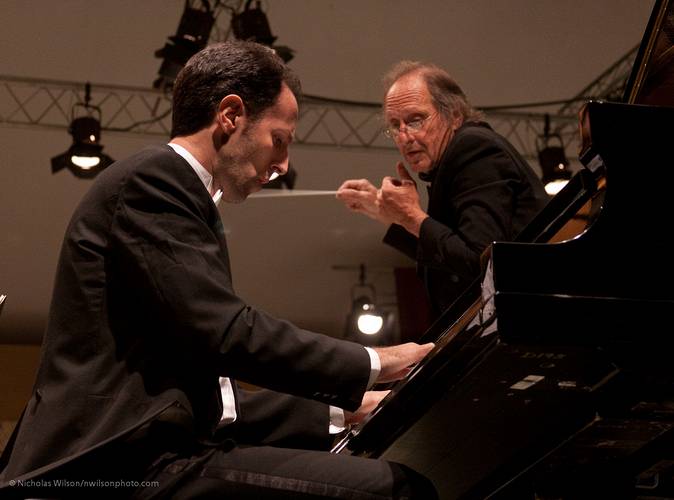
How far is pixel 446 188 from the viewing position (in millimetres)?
2891

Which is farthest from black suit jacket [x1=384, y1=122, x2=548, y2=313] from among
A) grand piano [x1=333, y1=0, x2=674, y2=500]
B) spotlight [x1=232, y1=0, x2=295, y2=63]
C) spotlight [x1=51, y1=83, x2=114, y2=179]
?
spotlight [x1=51, y1=83, x2=114, y2=179]

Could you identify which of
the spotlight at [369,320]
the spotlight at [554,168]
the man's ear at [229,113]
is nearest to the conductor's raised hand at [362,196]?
the man's ear at [229,113]

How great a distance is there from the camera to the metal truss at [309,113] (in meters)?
6.92

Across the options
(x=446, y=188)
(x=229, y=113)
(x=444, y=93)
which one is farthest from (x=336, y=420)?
(x=444, y=93)

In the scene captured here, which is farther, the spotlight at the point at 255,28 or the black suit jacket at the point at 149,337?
the spotlight at the point at 255,28

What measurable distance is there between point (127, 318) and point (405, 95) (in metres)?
1.69

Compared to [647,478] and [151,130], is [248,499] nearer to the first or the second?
[647,478]

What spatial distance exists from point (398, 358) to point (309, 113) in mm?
5659

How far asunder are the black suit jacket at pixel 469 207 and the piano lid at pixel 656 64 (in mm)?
570

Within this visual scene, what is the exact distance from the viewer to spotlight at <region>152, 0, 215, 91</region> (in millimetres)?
5535

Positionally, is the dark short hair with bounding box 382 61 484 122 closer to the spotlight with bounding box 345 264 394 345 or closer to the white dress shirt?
the white dress shirt

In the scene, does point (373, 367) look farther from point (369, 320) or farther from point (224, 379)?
point (369, 320)

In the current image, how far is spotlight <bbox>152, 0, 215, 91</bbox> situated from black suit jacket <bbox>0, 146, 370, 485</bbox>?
386 cm

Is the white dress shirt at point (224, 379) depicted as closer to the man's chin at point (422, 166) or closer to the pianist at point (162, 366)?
the pianist at point (162, 366)
